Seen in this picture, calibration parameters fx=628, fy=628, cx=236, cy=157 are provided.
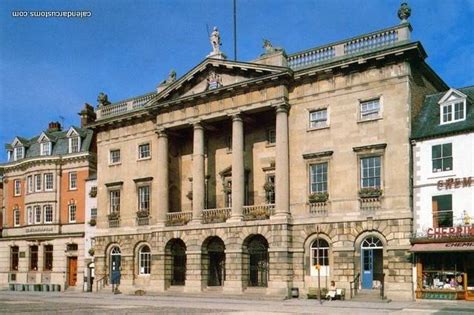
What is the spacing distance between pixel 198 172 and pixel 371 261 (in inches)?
511

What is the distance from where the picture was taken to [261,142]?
136 ft

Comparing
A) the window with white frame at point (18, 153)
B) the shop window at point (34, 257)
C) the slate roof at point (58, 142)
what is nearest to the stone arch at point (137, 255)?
the slate roof at point (58, 142)

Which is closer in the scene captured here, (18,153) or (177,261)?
(177,261)

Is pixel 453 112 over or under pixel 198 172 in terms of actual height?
over

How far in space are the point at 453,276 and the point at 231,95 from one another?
690 inches

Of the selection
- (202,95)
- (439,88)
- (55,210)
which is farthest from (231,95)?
(55,210)

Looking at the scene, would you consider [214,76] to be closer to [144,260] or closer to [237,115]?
[237,115]

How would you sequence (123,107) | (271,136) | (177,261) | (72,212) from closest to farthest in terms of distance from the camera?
(271,136), (177,261), (123,107), (72,212)

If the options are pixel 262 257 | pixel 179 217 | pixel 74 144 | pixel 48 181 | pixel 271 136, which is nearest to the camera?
pixel 262 257

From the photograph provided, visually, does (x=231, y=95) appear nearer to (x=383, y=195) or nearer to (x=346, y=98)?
(x=346, y=98)

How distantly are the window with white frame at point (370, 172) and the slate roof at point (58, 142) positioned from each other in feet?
87.1

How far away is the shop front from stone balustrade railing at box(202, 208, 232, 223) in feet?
41.6

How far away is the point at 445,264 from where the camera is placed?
104ft

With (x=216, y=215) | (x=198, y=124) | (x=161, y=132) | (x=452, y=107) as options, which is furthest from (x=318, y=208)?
(x=161, y=132)
